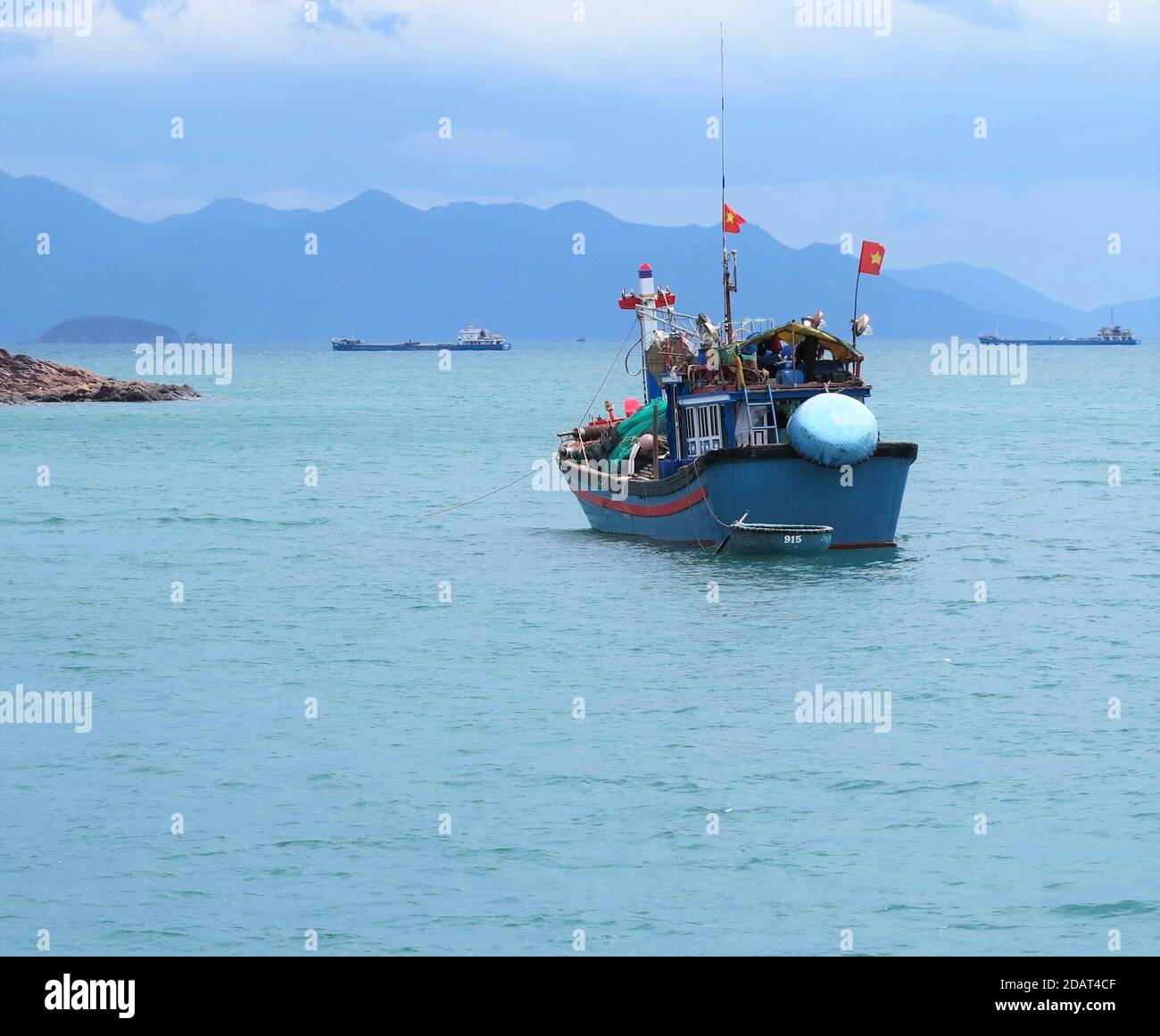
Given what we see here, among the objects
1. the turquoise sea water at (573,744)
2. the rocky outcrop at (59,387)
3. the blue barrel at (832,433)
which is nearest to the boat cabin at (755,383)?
the blue barrel at (832,433)

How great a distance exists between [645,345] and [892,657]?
55.8ft

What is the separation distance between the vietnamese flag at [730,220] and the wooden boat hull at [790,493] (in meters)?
5.84

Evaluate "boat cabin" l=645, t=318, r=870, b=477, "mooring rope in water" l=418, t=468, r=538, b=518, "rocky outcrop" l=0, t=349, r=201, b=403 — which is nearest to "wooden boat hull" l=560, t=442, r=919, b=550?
"boat cabin" l=645, t=318, r=870, b=477

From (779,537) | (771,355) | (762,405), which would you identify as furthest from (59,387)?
(779,537)

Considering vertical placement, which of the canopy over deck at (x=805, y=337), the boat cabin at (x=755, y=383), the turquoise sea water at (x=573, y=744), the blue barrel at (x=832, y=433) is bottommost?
the turquoise sea water at (x=573, y=744)

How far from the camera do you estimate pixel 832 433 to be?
3728cm

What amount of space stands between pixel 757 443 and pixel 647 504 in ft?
16.8

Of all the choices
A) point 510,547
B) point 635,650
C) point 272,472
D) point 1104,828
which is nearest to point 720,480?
point 635,650

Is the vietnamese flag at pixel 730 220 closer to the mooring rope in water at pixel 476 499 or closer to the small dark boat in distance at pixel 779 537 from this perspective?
the small dark boat in distance at pixel 779 537

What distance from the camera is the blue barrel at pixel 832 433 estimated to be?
122 ft

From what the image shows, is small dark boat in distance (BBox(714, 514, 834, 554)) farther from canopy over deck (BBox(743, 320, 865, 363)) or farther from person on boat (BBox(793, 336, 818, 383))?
canopy over deck (BBox(743, 320, 865, 363))

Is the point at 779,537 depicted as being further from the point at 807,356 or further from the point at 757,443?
the point at 807,356

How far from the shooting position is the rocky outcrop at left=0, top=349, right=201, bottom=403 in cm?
12700
